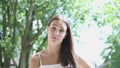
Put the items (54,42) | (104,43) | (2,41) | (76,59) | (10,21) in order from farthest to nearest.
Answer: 1. (10,21)
2. (2,41)
3. (104,43)
4. (76,59)
5. (54,42)

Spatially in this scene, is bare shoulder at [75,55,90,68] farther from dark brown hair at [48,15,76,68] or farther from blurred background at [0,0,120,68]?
blurred background at [0,0,120,68]

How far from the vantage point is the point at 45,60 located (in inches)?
60.4

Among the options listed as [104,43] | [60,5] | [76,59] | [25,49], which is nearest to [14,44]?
[25,49]

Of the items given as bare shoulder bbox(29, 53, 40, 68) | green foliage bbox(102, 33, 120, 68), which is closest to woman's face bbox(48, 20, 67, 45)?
bare shoulder bbox(29, 53, 40, 68)

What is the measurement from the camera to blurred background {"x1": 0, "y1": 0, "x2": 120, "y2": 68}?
5988 mm

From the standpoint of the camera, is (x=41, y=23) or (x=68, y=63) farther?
(x=41, y=23)

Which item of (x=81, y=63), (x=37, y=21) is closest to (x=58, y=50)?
(x=81, y=63)

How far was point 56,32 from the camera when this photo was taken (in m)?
1.46

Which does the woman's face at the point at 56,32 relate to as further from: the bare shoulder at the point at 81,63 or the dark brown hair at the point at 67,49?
the bare shoulder at the point at 81,63

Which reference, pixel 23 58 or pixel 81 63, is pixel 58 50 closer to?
pixel 81 63

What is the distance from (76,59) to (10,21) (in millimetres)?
4858

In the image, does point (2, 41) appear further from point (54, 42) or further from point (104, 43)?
point (54, 42)

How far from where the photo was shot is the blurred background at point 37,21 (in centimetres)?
599

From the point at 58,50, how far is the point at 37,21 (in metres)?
4.62
